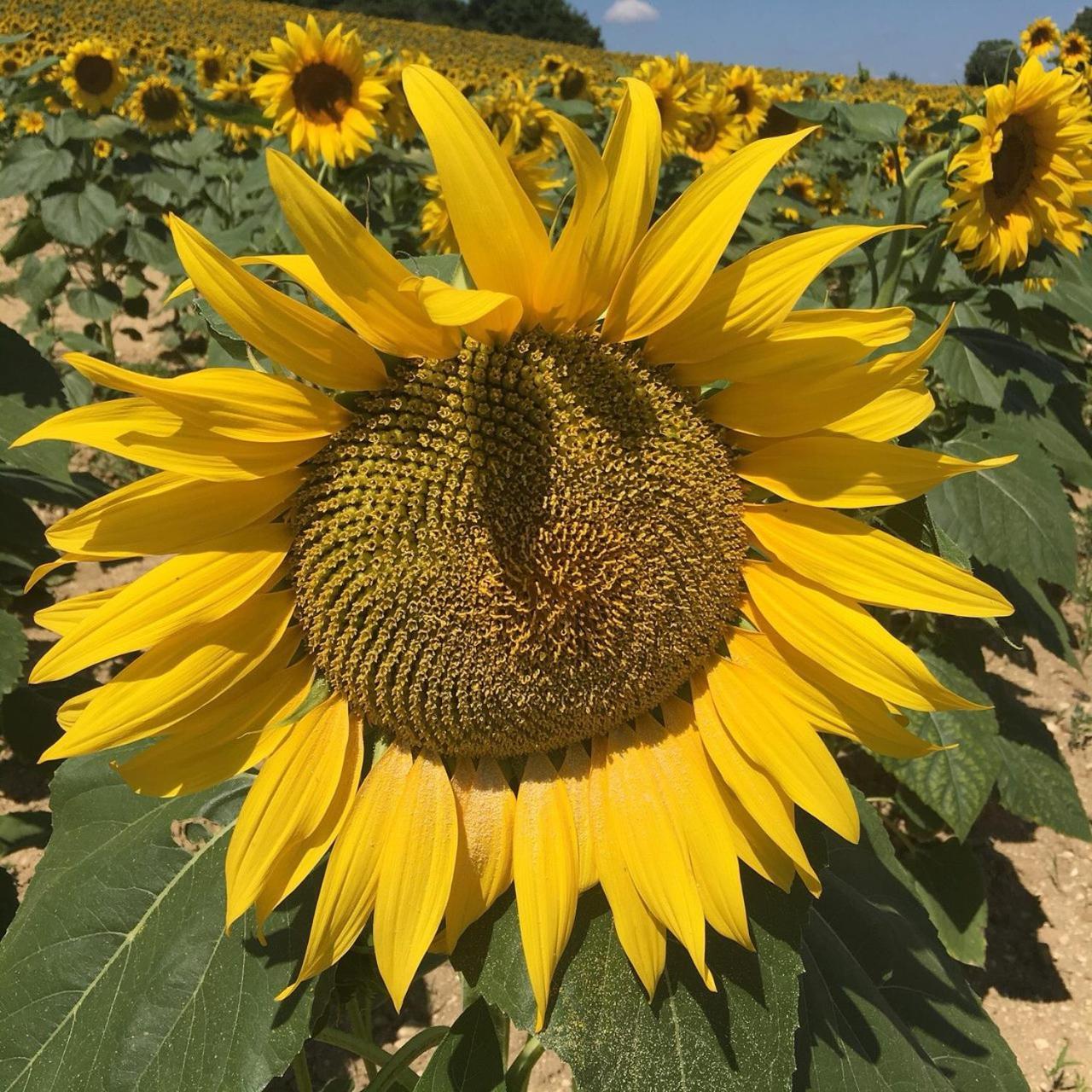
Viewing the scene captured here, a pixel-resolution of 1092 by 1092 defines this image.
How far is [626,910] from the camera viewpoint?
1.13 m

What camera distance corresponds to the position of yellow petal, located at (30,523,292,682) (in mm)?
979

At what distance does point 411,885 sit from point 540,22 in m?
53.9

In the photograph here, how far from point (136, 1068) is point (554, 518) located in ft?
2.80

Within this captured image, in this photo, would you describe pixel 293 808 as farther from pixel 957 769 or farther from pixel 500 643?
pixel 957 769

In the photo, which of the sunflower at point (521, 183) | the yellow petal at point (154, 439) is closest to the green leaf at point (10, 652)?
the yellow petal at point (154, 439)

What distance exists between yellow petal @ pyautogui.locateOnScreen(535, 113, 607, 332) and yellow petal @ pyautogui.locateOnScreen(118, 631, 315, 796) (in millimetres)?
502

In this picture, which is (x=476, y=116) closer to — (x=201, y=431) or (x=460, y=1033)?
(x=201, y=431)

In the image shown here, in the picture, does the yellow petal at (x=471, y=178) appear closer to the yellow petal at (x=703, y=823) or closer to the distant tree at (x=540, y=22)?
the yellow petal at (x=703, y=823)

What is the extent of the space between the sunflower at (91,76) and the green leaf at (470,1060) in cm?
679

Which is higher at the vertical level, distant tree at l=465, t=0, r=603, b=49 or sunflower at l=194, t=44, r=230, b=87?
distant tree at l=465, t=0, r=603, b=49

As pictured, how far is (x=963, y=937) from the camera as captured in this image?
8.86 ft

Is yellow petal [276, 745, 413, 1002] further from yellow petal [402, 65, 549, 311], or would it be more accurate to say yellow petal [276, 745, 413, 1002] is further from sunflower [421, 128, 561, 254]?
sunflower [421, 128, 561, 254]

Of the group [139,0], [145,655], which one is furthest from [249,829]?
[139,0]

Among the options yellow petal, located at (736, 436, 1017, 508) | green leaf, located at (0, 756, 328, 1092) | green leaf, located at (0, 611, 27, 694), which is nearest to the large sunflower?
yellow petal, located at (736, 436, 1017, 508)
